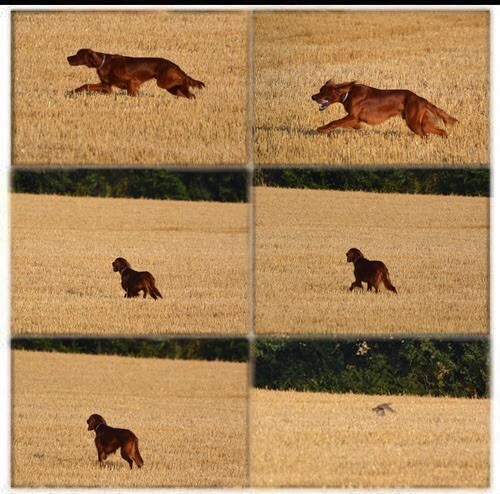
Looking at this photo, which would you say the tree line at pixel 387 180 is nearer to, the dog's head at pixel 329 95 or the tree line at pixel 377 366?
the dog's head at pixel 329 95

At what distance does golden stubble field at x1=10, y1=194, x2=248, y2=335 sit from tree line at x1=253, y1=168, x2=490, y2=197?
0.44 metres

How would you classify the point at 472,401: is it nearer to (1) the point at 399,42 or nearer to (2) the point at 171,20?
(1) the point at 399,42

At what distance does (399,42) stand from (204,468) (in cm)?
381

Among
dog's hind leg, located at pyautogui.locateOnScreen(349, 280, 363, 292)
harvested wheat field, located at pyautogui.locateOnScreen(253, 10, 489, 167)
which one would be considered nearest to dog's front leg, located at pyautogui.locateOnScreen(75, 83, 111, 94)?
harvested wheat field, located at pyautogui.locateOnScreen(253, 10, 489, 167)

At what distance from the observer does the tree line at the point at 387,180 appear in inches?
338

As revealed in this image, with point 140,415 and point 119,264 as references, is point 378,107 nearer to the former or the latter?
point 119,264

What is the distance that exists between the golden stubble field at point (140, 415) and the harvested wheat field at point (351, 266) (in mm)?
729

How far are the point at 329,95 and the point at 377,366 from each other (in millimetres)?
2227

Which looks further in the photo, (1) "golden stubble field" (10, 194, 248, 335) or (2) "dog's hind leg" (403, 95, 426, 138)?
(2) "dog's hind leg" (403, 95, 426, 138)

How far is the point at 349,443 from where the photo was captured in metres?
8.49

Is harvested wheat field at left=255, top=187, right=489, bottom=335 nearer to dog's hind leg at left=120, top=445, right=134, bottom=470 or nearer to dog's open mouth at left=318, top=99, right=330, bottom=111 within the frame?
dog's open mouth at left=318, top=99, right=330, bottom=111

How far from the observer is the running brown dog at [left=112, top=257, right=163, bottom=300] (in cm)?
848

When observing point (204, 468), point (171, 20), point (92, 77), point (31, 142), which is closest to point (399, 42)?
point (171, 20)

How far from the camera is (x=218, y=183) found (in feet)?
28.4
